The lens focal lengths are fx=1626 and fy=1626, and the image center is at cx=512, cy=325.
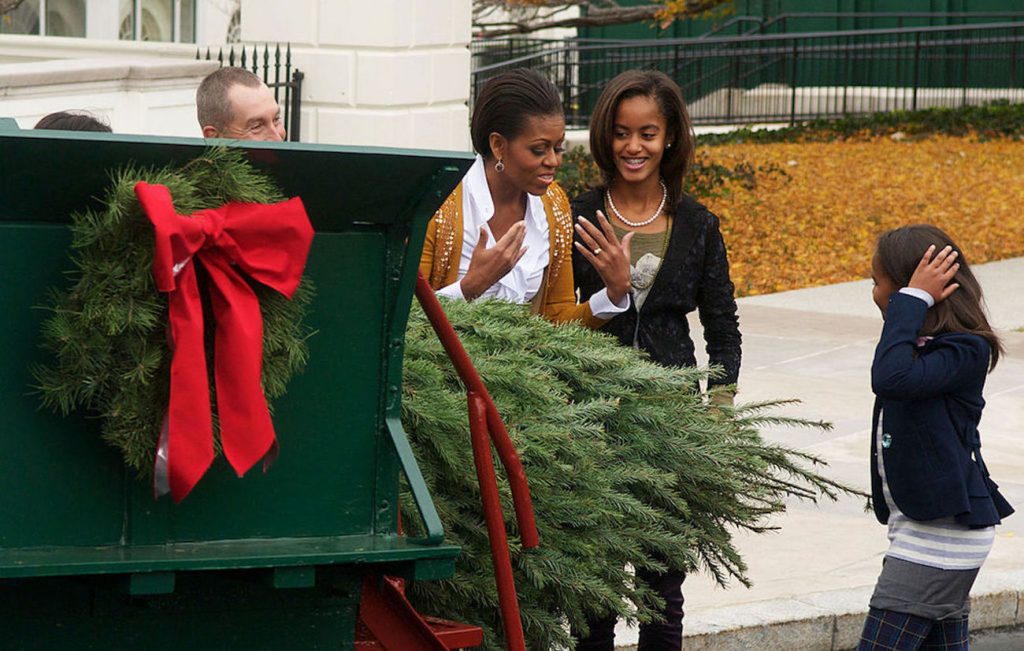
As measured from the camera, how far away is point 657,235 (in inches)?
186

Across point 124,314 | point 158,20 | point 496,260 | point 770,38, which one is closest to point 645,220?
point 496,260

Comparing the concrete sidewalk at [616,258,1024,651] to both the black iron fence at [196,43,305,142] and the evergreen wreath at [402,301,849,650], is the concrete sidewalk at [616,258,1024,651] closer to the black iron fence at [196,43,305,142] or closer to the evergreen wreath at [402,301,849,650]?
the evergreen wreath at [402,301,849,650]

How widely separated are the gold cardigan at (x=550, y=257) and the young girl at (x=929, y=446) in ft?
2.76

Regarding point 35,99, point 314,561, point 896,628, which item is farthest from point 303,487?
point 35,99

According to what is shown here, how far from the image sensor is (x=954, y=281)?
452 centimetres

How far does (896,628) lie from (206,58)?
393 inches

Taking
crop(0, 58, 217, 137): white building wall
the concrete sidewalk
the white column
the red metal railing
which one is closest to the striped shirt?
the concrete sidewalk

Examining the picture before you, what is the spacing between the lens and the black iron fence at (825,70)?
25.6m

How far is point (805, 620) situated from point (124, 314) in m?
3.62

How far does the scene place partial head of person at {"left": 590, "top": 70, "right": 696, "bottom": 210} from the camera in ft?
15.4

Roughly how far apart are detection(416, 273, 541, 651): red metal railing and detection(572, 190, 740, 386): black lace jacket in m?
1.64

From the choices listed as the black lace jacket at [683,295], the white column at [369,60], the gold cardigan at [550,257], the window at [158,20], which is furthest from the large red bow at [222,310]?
the window at [158,20]

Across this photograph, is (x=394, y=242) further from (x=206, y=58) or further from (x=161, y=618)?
(x=206, y=58)

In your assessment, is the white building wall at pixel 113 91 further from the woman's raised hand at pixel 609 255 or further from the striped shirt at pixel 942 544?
the striped shirt at pixel 942 544
